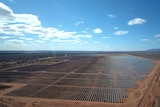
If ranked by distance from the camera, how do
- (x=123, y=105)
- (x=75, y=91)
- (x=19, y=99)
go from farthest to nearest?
(x=75, y=91), (x=19, y=99), (x=123, y=105)

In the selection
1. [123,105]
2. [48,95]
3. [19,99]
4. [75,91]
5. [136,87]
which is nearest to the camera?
[123,105]

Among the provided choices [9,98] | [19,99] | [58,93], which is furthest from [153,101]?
[9,98]

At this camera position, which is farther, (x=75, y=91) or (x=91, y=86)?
(x=91, y=86)

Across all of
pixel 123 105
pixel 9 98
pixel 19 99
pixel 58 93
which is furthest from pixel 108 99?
pixel 9 98

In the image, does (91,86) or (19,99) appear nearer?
(19,99)

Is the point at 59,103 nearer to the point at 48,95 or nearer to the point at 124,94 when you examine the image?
→ the point at 48,95

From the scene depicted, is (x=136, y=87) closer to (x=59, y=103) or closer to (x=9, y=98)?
(x=59, y=103)

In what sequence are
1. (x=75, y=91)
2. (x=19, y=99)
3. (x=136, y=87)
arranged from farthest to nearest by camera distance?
(x=136, y=87), (x=75, y=91), (x=19, y=99)
